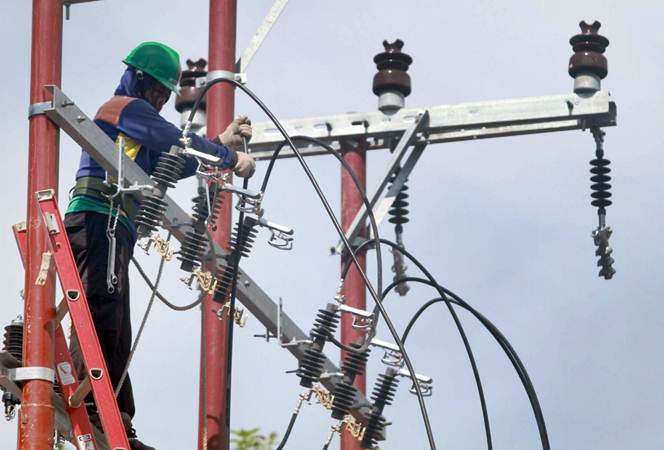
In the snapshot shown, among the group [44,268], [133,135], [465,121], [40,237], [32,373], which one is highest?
[465,121]

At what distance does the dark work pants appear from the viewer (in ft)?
36.2

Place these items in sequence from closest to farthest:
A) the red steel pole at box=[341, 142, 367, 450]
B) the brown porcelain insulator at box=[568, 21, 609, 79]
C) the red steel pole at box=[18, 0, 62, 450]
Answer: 1. the red steel pole at box=[18, 0, 62, 450]
2. the red steel pole at box=[341, 142, 367, 450]
3. the brown porcelain insulator at box=[568, 21, 609, 79]

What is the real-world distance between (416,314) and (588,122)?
3.42 m

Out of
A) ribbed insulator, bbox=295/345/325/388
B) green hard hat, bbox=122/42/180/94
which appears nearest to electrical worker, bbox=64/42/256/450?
green hard hat, bbox=122/42/180/94

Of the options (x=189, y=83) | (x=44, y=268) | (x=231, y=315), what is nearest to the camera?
(x=44, y=268)

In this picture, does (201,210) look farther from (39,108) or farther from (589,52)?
(589,52)

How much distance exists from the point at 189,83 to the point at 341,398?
471cm

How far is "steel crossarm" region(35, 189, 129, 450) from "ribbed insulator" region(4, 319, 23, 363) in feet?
2.02

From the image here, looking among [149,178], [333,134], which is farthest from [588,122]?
[149,178]

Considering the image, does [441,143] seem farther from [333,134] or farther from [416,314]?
[416,314]

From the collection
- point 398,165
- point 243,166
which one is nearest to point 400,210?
point 398,165

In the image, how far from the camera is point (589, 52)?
54.9 feet

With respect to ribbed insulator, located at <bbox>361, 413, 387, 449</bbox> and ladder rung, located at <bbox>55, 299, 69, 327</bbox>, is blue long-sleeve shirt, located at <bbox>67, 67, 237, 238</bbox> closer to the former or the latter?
ladder rung, located at <bbox>55, 299, 69, 327</bbox>

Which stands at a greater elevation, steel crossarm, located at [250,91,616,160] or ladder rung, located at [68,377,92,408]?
steel crossarm, located at [250,91,616,160]
